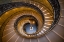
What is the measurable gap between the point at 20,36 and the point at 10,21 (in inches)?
106

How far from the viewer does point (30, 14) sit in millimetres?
10531

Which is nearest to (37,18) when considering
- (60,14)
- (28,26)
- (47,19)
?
(47,19)

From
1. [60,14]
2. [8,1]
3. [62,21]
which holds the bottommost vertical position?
[62,21]

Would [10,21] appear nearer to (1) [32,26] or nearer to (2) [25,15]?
(2) [25,15]

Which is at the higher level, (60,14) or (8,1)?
(8,1)

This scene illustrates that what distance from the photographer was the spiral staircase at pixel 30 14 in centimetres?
507

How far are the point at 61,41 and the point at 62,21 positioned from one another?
1.10m

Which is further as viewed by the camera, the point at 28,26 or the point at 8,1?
the point at 28,26

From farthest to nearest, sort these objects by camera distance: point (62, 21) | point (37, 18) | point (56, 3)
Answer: point (37, 18)
point (56, 3)
point (62, 21)

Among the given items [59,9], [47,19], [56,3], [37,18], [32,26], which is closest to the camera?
[59,9]

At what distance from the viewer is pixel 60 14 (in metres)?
5.30

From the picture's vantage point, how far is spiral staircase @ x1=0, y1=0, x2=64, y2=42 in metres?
5.07

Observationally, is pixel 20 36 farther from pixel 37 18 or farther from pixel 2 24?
pixel 37 18

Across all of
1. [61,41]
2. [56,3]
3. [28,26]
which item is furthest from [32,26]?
[61,41]
